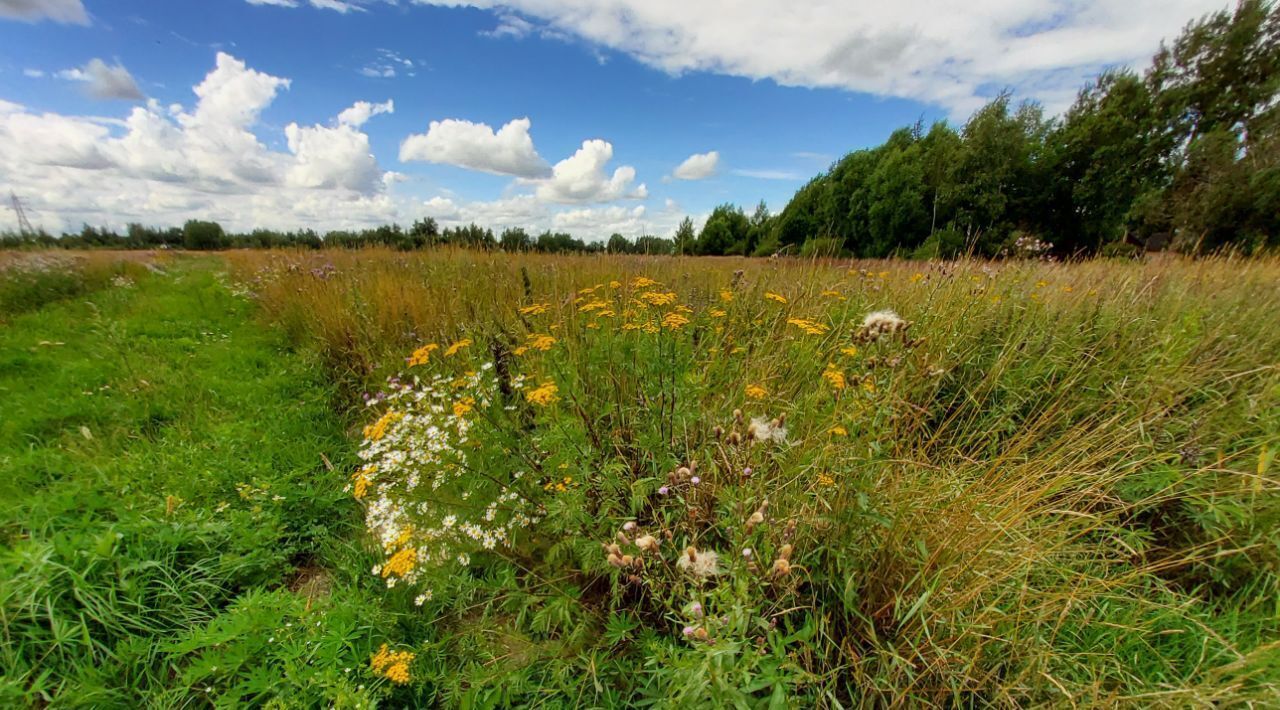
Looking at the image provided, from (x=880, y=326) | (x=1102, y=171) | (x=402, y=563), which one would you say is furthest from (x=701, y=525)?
(x=1102, y=171)

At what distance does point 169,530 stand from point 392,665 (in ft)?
4.41

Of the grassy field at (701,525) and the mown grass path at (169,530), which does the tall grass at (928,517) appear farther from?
the mown grass path at (169,530)

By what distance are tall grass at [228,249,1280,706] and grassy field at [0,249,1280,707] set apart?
2 cm

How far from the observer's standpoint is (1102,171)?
70.8 feet

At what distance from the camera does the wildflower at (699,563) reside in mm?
1091

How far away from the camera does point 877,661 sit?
131 centimetres

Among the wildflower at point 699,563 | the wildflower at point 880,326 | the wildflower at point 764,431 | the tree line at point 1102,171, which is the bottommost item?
the wildflower at point 699,563

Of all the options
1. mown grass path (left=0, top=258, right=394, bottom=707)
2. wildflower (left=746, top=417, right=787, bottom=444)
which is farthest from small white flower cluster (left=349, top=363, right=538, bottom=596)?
wildflower (left=746, top=417, right=787, bottom=444)

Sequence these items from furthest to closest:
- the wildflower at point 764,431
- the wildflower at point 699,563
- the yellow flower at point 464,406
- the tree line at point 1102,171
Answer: the tree line at point 1102,171, the yellow flower at point 464,406, the wildflower at point 764,431, the wildflower at point 699,563

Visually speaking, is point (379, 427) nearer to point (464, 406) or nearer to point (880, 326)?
point (464, 406)

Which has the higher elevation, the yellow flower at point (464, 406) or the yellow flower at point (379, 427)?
the yellow flower at point (464, 406)

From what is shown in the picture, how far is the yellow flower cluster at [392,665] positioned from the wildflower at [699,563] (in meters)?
1.07

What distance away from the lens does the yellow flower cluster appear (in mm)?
1438

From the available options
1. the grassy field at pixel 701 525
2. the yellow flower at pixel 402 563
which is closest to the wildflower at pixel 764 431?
the grassy field at pixel 701 525
